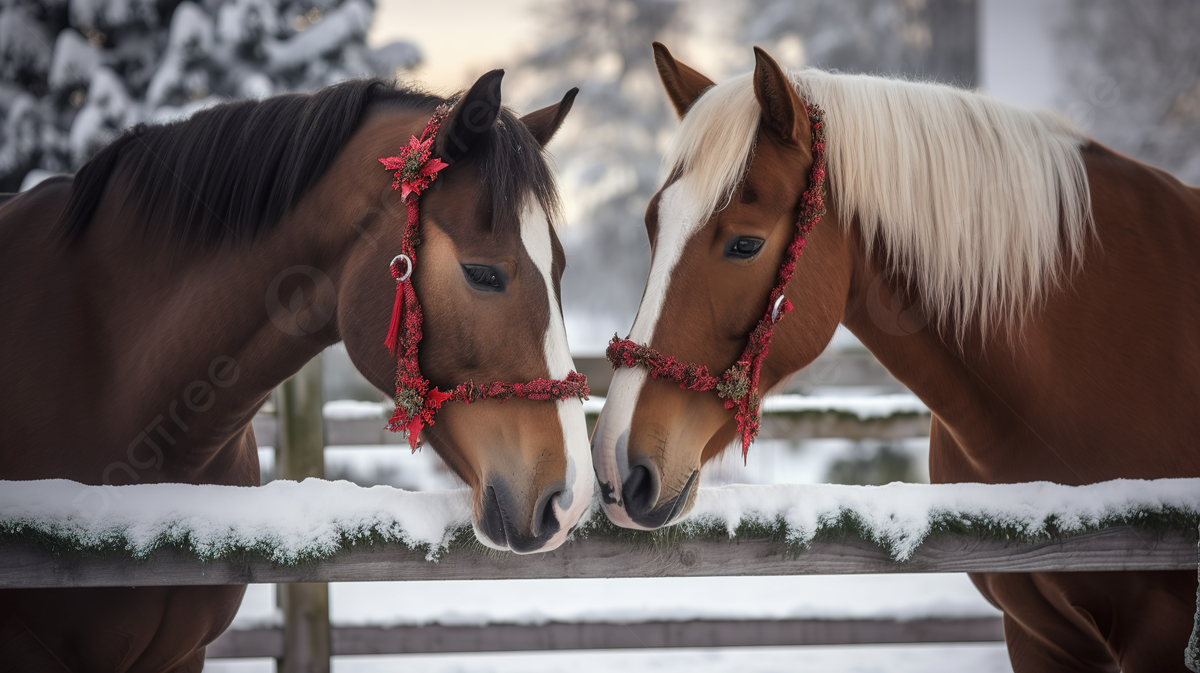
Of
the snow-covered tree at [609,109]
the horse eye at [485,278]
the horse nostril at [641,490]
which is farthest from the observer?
the snow-covered tree at [609,109]

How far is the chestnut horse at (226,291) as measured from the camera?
1.64 meters

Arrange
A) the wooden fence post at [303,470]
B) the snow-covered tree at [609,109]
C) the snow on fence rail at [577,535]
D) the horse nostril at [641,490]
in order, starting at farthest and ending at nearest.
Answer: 1. the snow-covered tree at [609,109]
2. the wooden fence post at [303,470]
3. the horse nostril at [641,490]
4. the snow on fence rail at [577,535]

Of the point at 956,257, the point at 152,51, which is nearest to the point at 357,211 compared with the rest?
the point at 956,257

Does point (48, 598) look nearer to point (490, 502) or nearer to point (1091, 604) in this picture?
point (490, 502)

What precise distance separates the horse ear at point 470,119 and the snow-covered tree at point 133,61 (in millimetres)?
7365

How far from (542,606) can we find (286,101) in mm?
3752

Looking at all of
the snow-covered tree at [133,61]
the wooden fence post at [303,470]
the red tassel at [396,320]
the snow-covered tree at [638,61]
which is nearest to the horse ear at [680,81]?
the red tassel at [396,320]

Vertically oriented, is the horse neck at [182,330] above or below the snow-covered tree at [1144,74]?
below

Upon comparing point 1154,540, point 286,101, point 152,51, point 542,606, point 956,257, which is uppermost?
point 152,51

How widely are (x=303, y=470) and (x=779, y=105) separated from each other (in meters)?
2.61

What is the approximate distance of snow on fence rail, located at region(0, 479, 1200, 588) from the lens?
1.43 meters

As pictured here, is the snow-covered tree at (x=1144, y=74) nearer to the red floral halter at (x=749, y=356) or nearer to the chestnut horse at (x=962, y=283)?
the chestnut horse at (x=962, y=283)

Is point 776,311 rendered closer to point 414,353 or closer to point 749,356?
point 749,356

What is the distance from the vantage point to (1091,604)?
1.80 meters
